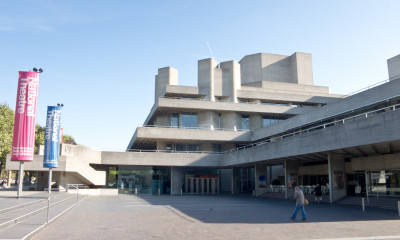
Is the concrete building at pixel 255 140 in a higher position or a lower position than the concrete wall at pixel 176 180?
higher

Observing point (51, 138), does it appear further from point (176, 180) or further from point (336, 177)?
point (336, 177)

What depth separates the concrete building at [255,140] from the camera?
2555 centimetres

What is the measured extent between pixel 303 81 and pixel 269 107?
14614 millimetres

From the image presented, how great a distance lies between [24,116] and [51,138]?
800 cm

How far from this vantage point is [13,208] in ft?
48.2

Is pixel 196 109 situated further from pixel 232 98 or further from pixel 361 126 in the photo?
pixel 361 126

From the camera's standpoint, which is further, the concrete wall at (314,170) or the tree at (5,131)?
the tree at (5,131)

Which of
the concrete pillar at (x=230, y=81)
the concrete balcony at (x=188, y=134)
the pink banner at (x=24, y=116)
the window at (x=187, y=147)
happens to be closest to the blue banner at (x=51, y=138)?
the pink banner at (x=24, y=116)

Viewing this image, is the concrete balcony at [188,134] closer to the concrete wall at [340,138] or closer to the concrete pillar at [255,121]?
the concrete pillar at [255,121]

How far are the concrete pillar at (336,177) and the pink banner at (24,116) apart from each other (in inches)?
863

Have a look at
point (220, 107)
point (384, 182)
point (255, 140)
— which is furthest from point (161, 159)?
point (384, 182)

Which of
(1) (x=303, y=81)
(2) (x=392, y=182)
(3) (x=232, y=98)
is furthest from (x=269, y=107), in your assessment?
(2) (x=392, y=182)

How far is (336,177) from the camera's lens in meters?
26.9

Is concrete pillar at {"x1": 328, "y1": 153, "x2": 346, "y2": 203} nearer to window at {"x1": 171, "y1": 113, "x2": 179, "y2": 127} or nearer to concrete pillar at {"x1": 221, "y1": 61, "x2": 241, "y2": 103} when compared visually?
concrete pillar at {"x1": 221, "y1": 61, "x2": 241, "y2": 103}
